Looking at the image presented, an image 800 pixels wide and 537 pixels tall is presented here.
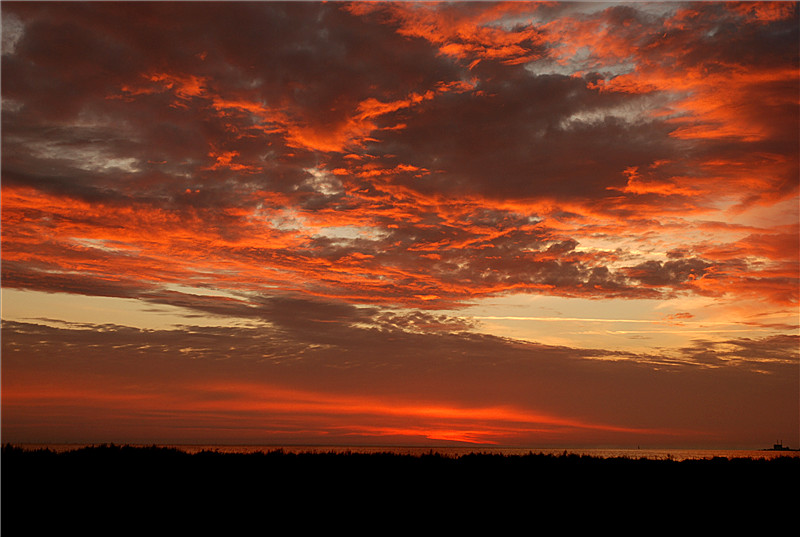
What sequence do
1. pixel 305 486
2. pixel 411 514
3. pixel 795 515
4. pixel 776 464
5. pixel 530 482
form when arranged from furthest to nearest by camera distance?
pixel 776 464 → pixel 530 482 → pixel 305 486 → pixel 795 515 → pixel 411 514

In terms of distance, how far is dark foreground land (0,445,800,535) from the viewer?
19.7 m

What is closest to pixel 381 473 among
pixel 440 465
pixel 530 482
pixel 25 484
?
pixel 440 465

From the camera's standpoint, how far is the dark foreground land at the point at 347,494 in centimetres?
1969

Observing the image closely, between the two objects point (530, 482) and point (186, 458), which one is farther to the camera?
point (186, 458)

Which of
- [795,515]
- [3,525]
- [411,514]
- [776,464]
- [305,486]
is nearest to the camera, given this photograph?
[3,525]

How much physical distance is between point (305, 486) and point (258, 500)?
262 cm

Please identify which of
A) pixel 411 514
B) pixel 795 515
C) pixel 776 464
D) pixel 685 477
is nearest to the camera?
pixel 411 514

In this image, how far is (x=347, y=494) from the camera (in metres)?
23.1

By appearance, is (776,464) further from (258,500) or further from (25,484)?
(25,484)

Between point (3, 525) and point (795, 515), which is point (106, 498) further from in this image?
point (795, 515)

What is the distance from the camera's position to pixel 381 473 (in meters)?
28.2

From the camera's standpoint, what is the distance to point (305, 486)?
24203mm

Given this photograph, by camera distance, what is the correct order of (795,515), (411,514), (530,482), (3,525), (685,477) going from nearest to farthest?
(3,525) < (411,514) < (795,515) < (530,482) < (685,477)

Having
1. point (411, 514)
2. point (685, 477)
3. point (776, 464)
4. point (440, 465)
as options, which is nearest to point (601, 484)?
point (685, 477)
